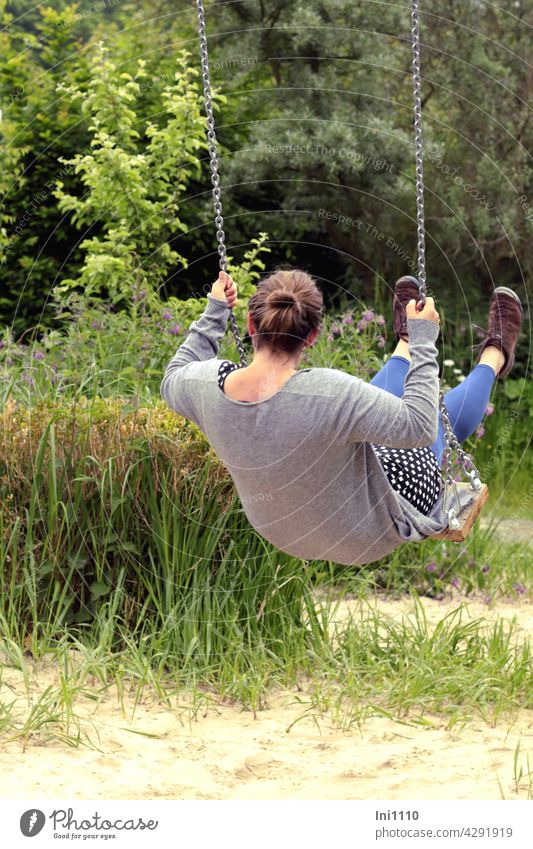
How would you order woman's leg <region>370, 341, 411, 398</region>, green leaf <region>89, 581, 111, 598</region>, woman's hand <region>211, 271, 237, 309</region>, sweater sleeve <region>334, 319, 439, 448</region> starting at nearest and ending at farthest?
sweater sleeve <region>334, 319, 439, 448</region> < woman's hand <region>211, 271, 237, 309</region> < woman's leg <region>370, 341, 411, 398</region> < green leaf <region>89, 581, 111, 598</region>

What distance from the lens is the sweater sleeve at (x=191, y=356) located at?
3.41 meters

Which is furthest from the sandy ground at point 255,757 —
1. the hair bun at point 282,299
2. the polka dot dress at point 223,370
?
the hair bun at point 282,299

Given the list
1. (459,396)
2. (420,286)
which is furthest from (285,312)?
(459,396)

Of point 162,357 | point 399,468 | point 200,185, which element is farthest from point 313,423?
point 200,185

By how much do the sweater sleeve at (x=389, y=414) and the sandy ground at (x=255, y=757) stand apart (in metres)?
1.17

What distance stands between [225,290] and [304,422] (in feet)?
2.04

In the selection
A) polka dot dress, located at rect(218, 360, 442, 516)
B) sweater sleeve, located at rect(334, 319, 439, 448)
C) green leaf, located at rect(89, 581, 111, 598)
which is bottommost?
green leaf, located at rect(89, 581, 111, 598)

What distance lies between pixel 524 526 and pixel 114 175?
10.4ft

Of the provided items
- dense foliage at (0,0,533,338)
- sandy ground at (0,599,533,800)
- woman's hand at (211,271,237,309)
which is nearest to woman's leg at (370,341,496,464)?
woman's hand at (211,271,237,309)

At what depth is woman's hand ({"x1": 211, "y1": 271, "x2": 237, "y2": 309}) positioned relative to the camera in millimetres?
3590

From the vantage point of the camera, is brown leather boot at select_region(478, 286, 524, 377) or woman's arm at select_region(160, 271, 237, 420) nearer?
woman's arm at select_region(160, 271, 237, 420)

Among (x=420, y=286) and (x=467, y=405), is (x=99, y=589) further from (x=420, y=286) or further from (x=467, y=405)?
(x=420, y=286)

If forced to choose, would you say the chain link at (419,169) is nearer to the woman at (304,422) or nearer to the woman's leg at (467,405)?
the woman at (304,422)

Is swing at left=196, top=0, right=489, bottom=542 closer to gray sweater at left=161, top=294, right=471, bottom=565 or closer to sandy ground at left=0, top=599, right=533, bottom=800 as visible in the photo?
gray sweater at left=161, top=294, right=471, bottom=565
